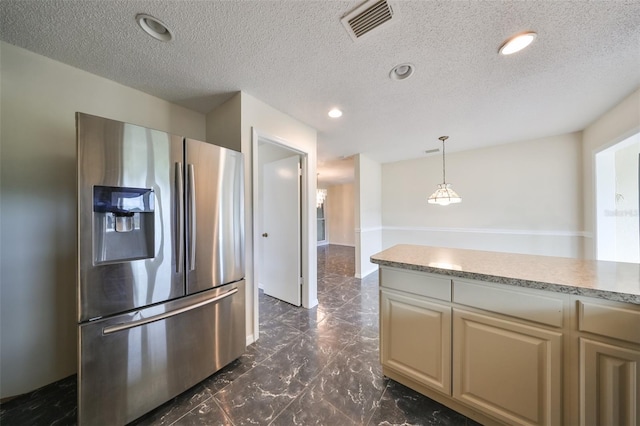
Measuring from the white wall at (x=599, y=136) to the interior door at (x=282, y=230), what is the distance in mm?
3523

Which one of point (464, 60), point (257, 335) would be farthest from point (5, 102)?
point (464, 60)

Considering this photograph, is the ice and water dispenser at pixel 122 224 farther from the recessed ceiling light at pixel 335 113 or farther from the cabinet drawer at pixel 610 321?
the cabinet drawer at pixel 610 321

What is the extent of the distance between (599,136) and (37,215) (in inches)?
235

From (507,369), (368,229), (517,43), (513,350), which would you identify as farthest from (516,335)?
(368,229)

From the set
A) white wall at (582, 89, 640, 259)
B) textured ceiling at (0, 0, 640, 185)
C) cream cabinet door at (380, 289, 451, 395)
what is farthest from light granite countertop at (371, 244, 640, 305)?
white wall at (582, 89, 640, 259)

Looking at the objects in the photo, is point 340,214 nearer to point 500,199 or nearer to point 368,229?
point 368,229

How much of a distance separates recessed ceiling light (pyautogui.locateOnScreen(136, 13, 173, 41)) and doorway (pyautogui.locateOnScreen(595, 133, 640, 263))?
473 centimetres

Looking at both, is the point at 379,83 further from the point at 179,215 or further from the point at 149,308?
the point at 149,308

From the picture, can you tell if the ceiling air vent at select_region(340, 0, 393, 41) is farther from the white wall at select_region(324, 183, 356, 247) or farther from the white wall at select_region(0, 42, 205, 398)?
the white wall at select_region(324, 183, 356, 247)

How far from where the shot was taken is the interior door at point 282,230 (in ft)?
9.40

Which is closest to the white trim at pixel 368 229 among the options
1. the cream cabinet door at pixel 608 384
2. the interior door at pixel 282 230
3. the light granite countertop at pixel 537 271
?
the interior door at pixel 282 230

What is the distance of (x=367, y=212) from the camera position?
4527 mm

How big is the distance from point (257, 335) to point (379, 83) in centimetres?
274

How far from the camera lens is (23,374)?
1.48m
